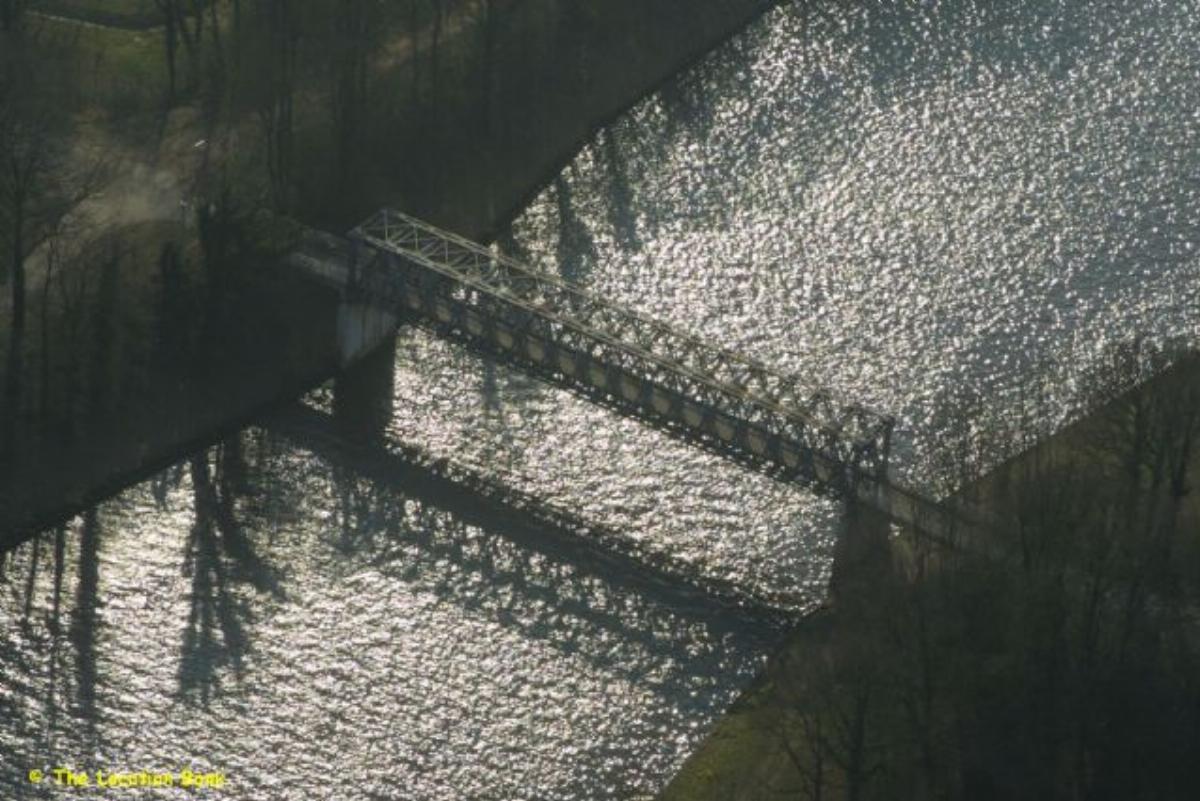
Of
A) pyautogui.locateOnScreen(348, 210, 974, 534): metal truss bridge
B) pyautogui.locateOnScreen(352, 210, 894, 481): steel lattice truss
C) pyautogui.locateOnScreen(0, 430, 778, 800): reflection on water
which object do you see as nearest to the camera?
pyautogui.locateOnScreen(0, 430, 778, 800): reflection on water

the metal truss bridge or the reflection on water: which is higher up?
the metal truss bridge

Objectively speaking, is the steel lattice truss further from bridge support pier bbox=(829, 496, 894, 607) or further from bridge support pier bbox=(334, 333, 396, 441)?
bridge support pier bbox=(334, 333, 396, 441)

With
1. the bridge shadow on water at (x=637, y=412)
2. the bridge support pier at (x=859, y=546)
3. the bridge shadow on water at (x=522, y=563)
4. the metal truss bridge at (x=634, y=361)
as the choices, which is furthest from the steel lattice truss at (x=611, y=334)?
the bridge shadow on water at (x=522, y=563)

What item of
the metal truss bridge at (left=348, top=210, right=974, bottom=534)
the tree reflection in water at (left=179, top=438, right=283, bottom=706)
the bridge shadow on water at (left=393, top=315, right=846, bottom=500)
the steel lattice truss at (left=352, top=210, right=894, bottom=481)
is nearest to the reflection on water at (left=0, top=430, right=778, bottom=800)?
the tree reflection in water at (left=179, top=438, right=283, bottom=706)

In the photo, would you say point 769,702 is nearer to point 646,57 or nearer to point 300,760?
point 300,760

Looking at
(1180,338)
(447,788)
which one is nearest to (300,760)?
(447,788)

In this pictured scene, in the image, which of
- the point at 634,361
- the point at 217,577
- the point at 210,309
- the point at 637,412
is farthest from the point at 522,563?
the point at 210,309

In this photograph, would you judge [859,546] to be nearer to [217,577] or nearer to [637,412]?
[637,412]

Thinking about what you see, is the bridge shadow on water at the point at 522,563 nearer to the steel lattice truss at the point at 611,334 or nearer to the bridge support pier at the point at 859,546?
Result: the bridge support pier at the point at 859,546
